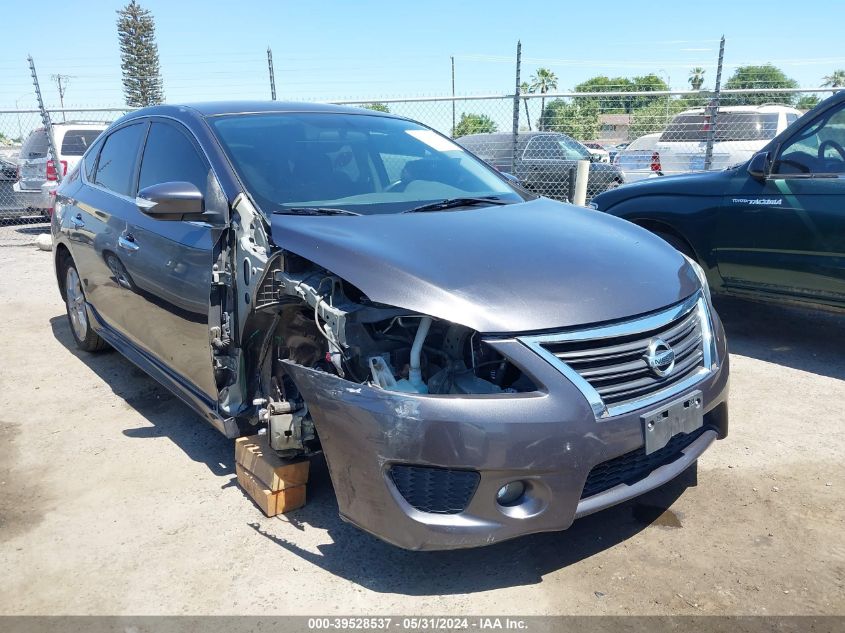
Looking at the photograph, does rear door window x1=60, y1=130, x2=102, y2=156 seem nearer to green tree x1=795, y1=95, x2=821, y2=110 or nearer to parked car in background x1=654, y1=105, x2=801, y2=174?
parked car in background x1=654, y1=105, x2=801, y2=174

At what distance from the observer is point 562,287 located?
97.0 inches

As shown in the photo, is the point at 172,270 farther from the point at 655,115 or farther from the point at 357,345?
the point at 655,115

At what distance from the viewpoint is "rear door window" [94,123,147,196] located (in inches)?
163

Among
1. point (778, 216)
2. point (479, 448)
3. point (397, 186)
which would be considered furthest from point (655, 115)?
point (479, 448)

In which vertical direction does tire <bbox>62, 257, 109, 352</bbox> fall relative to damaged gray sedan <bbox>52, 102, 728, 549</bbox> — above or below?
below

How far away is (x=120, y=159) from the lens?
4.35 metres

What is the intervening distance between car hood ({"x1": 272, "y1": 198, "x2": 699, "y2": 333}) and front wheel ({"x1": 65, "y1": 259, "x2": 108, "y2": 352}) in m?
2.98

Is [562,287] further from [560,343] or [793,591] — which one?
[793,591]

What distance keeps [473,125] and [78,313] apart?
8.67 metres

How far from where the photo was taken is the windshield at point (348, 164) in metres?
3.17

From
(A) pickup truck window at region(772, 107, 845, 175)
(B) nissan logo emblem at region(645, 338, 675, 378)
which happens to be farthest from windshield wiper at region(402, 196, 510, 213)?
(A) pickup truck window at region(772, 107, 845, 175)

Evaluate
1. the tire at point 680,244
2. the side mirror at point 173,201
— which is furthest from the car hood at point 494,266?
the tire at point 680,244

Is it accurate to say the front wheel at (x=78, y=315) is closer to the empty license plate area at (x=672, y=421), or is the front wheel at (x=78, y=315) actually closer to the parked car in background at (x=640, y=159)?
the empty license plate area at (x=672, y=421)

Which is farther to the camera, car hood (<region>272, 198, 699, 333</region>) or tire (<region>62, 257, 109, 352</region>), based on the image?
tire (<region>62, 257, 109, 352</region>)
